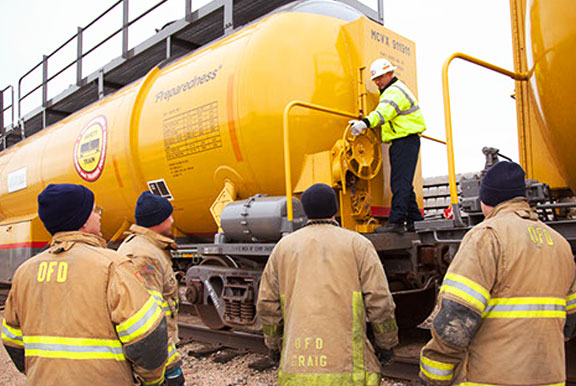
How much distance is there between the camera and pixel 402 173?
4.73 meters

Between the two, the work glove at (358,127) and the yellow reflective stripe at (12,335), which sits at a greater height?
the work glove at (358,127)

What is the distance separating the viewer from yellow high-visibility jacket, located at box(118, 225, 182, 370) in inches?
115

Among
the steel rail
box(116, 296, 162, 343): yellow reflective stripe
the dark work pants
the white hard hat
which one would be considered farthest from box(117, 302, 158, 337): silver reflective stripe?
the white hard hat

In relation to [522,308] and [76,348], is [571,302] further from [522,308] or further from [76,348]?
[76,348]

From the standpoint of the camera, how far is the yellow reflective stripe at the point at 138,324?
201 centimetres

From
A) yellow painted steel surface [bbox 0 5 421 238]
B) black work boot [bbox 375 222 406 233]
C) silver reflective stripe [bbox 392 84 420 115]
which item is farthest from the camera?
yellow painted steel surface [bbox 0 5 421 238]

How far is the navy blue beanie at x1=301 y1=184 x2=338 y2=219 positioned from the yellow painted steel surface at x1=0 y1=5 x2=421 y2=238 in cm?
213

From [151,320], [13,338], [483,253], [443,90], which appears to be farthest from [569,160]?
[13,338]

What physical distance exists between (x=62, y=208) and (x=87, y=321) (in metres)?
0.54

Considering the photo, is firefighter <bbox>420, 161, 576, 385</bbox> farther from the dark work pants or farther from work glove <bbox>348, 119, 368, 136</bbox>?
the dark work pants

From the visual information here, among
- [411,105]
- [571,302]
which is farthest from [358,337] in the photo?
[411,105]

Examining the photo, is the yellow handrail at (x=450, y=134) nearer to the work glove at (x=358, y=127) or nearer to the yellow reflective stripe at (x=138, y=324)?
the work glove at (x=358, y=127)

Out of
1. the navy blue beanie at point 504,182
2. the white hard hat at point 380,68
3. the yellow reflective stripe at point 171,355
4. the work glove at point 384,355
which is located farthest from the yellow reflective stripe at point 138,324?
the white hard hat at point 380,68

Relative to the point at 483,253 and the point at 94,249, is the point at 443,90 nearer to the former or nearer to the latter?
the point at 483,253
